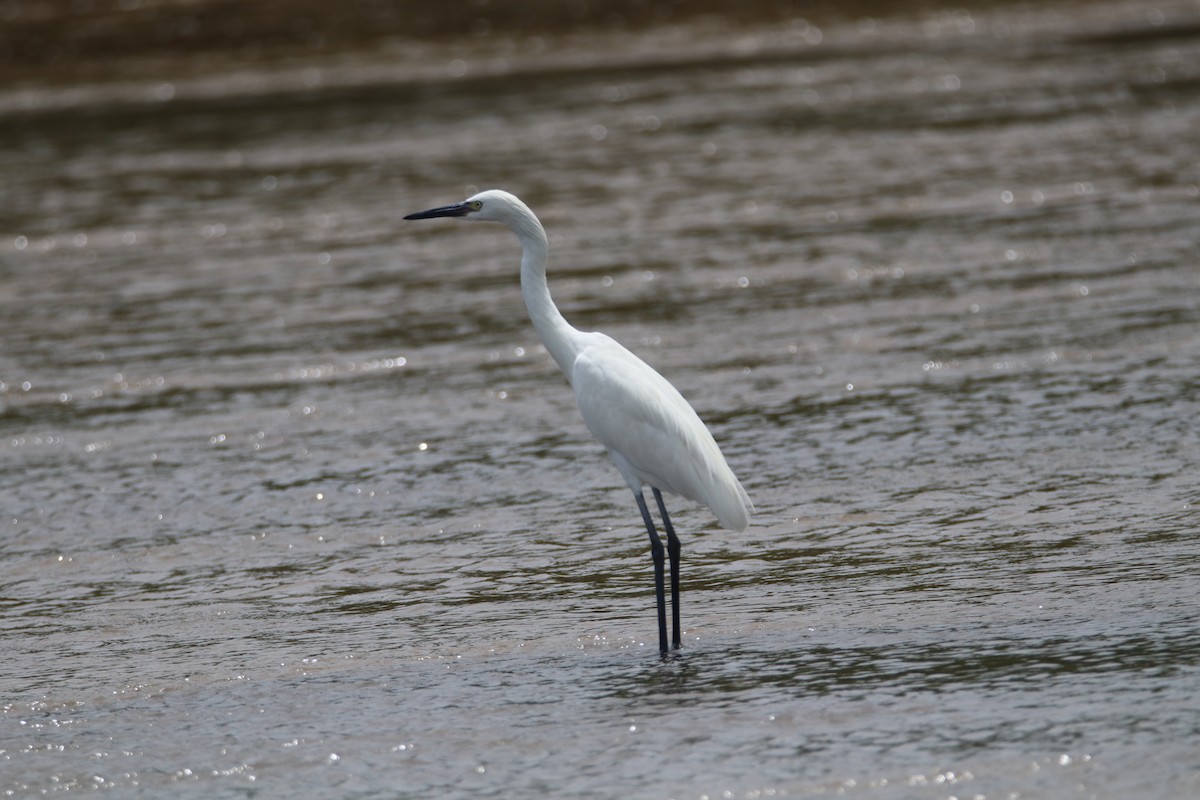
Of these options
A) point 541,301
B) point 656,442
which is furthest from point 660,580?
point 541,301

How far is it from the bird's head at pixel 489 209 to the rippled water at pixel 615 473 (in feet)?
5.67

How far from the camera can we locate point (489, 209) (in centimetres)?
768

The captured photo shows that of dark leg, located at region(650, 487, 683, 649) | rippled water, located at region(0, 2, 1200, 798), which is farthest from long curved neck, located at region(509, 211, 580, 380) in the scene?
rippled water, located at region(0, 2, 1200, 798)

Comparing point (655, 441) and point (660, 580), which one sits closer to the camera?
point (660, 580)

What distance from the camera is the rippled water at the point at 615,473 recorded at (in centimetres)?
629

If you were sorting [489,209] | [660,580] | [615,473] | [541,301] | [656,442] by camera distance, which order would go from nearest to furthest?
1. [660,580]
2. [656,442]
3. [541,301]
4. [489,209]
5. [615,473]

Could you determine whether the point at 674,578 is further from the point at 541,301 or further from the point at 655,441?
the point at 541,301

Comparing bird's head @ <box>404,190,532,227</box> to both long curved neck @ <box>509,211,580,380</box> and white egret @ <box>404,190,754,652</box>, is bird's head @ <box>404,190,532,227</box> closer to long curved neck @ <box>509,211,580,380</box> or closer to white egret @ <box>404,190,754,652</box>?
long curved neck @ <box>509,211,580,380</box>

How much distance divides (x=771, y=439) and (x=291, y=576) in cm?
311

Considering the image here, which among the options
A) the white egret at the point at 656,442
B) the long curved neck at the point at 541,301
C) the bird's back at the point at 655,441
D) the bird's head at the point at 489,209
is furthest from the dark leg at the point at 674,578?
the bird's head at the point at 489,209

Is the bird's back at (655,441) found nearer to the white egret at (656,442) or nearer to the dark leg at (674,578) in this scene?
the white egret at (656,442)

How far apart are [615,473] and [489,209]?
2.59 metres

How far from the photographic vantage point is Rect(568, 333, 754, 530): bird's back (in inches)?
281

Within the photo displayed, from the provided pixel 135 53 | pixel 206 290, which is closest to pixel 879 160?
pixel 206 290
